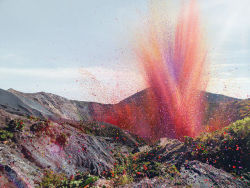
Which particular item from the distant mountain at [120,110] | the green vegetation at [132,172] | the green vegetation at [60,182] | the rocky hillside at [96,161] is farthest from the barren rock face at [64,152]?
the distant mountain at [120,110]

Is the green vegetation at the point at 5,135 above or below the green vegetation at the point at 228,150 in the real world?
above

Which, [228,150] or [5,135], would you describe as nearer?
[5,135]

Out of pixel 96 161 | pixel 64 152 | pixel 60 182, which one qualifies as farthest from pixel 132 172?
pixel 60 182

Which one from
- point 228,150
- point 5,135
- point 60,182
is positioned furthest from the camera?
point 228,150

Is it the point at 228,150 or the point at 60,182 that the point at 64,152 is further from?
the point at 228,150

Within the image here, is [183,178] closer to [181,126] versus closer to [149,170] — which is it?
[149,170]

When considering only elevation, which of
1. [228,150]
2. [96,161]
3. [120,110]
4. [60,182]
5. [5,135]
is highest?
[5,135]

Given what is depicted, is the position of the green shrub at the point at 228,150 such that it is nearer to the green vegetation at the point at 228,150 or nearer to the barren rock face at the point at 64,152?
the green vegetation at the point at 228,150

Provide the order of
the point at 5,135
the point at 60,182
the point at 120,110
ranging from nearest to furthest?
1. the point at 60,182
2. the point at 5,135
3. the point at 120,110
